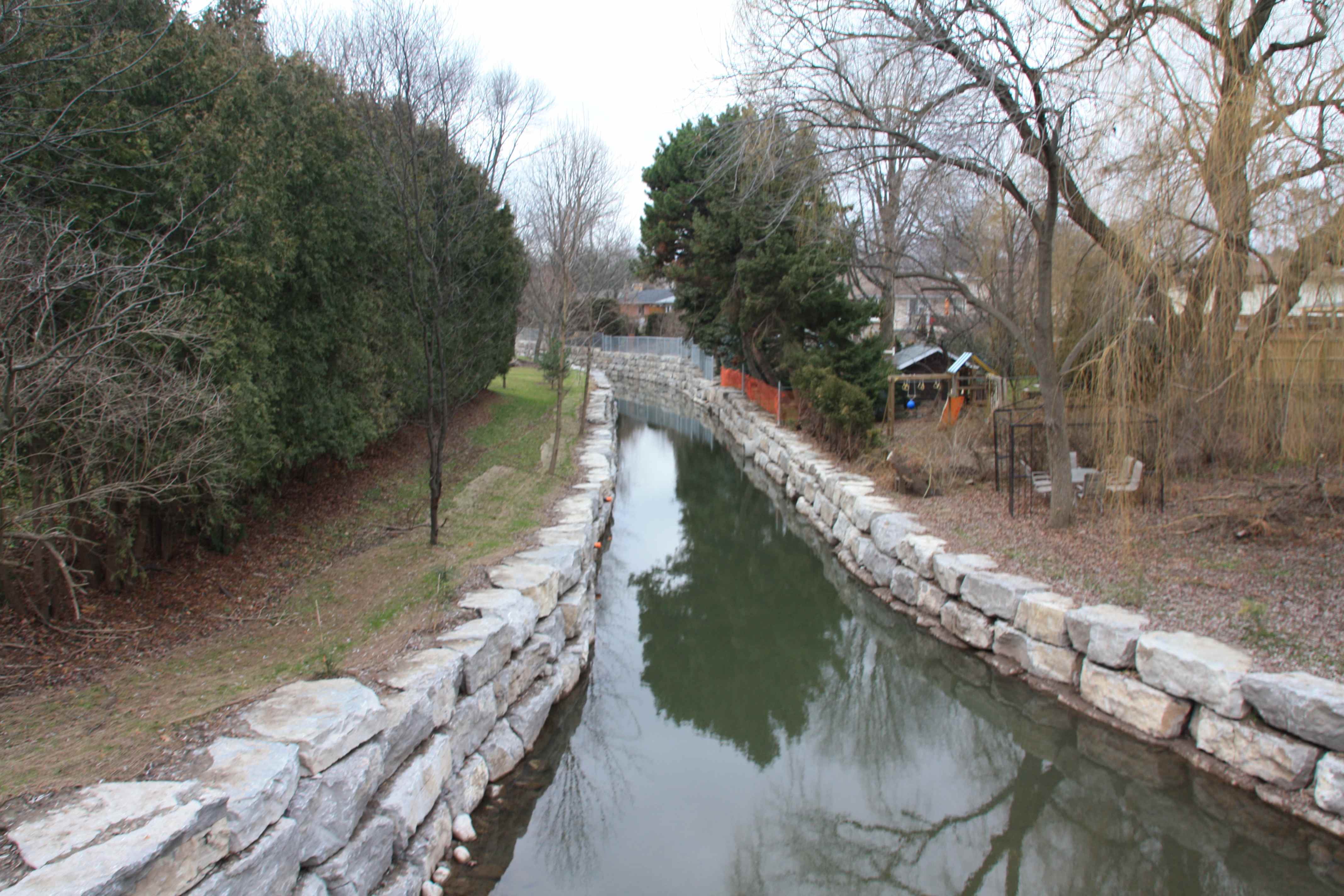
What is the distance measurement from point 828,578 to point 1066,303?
4.67m

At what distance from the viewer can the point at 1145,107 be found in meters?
6.71

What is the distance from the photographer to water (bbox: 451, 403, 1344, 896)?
4668mm

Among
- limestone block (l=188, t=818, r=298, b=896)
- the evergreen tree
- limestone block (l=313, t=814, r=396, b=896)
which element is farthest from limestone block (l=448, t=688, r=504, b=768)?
the evergreen tree

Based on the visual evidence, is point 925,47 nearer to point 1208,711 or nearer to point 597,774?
point 1208,711

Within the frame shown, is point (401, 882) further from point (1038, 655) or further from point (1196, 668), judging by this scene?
point (1038, 655)

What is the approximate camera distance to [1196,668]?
5.24m

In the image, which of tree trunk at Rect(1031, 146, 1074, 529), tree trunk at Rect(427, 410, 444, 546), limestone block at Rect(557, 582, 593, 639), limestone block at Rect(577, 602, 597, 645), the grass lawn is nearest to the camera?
the grass lawn

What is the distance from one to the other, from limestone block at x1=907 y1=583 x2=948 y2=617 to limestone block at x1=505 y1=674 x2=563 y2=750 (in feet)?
12.6

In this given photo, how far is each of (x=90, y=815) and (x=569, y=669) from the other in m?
4.03

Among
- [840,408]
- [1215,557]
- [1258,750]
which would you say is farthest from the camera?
[840,408]

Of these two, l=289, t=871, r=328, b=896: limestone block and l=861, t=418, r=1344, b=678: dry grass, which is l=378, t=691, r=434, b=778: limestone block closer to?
l=289, t=871, r=328, b=896: limestone block

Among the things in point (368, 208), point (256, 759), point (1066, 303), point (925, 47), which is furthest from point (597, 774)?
point (1066, 303)

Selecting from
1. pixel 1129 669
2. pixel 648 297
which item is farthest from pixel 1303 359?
pixel 648 297

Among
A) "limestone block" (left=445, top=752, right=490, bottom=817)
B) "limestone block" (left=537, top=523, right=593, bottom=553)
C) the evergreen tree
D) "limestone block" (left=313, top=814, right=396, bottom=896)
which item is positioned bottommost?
"limestone block" (left=445, top=752, right=490, bottom=817)
